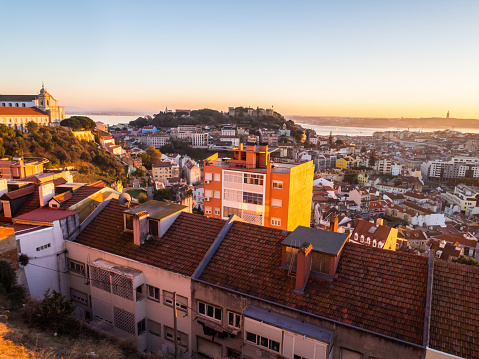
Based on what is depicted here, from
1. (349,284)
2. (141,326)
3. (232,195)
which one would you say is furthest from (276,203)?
(349,284)

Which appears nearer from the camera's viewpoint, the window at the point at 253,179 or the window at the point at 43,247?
the window at the point at 43,247

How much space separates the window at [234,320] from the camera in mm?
10766

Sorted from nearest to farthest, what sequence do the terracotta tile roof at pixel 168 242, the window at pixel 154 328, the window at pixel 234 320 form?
the window at pixel 234 320
the terracotta tile roof at pixel 168 242
the window at pixel 154 328

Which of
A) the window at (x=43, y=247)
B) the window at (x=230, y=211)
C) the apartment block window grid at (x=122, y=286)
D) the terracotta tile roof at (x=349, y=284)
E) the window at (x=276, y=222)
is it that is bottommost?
the window at (x=276, y=222)

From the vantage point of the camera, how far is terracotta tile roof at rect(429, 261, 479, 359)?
323 inches

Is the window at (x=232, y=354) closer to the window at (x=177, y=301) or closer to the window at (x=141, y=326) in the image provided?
the window at (x=177, y=301)

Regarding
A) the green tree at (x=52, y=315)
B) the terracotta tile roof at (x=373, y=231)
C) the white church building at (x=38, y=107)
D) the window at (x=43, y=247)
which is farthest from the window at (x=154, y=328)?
the white church building at (x=38, y=107)

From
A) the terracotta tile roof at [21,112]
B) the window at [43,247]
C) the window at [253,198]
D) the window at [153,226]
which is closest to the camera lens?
the window at [153,226]

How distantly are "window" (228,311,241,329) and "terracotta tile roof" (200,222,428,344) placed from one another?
873mm

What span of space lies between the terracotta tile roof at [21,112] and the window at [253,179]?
6761cm

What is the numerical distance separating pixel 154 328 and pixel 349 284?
25.7ft

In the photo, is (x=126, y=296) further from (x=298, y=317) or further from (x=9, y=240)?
(x=298, y=317)

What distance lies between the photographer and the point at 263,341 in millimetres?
9805

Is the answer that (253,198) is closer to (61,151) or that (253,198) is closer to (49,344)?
(49,344)
